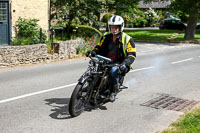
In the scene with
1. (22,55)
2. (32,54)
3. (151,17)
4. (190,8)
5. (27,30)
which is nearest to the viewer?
(22,55)

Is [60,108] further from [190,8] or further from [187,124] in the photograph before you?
[190,8]

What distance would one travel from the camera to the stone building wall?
1905 centimetres

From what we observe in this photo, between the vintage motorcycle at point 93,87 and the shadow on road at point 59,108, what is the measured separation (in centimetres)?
28

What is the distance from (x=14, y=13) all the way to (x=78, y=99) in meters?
13.3

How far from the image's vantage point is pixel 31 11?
20.0 m

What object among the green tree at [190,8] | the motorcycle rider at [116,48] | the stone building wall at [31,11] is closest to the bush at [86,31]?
the stone building wall at [31,11]

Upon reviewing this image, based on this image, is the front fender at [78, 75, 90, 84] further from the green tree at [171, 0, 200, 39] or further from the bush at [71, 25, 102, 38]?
the green tree at [171, 0, 200, 39]

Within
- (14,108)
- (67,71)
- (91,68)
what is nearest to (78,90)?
(91,68)

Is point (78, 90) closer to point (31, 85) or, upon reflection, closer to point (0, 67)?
point (31, 85)

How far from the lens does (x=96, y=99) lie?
745cm

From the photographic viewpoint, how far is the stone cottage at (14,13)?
1864cm

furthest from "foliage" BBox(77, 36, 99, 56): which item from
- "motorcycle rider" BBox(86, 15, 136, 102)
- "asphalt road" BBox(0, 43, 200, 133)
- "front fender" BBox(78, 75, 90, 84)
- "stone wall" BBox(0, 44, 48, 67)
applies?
"front fender" BBox(78, 75, 90, 84)

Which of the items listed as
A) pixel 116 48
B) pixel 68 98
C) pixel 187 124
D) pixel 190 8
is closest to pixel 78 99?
pixel 116 48

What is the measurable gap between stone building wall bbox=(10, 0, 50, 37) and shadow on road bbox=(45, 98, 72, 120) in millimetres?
11544
